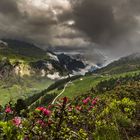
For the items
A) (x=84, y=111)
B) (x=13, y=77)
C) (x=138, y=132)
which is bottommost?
(x=138, y=132)

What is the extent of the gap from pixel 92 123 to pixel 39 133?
82.0ft

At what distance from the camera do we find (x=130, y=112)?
43.7 meters

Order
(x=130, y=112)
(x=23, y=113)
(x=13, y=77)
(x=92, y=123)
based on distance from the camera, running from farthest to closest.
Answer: (x=130, y=112)
(x=92, y=123)
(x=23, y=113)
(x=13, y=77)

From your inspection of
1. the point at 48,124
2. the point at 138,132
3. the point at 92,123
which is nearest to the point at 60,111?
the point at 48,124

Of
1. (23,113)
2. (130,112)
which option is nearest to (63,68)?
(23,113)

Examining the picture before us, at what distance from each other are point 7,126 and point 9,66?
1964mm

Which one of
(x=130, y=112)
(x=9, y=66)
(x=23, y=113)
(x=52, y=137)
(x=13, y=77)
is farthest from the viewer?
(x=130, y=112)

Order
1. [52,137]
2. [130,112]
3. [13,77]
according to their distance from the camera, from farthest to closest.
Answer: [130,112]
[52,137]
[13,77]

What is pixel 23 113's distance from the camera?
23.1 meters

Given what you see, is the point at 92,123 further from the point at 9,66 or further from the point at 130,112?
the point at 9,66

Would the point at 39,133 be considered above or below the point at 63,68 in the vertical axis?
below

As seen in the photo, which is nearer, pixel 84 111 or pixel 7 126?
pixel 7 126

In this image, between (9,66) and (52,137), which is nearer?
(9,66)

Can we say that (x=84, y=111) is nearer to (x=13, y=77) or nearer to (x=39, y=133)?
(x=39, y=133)
